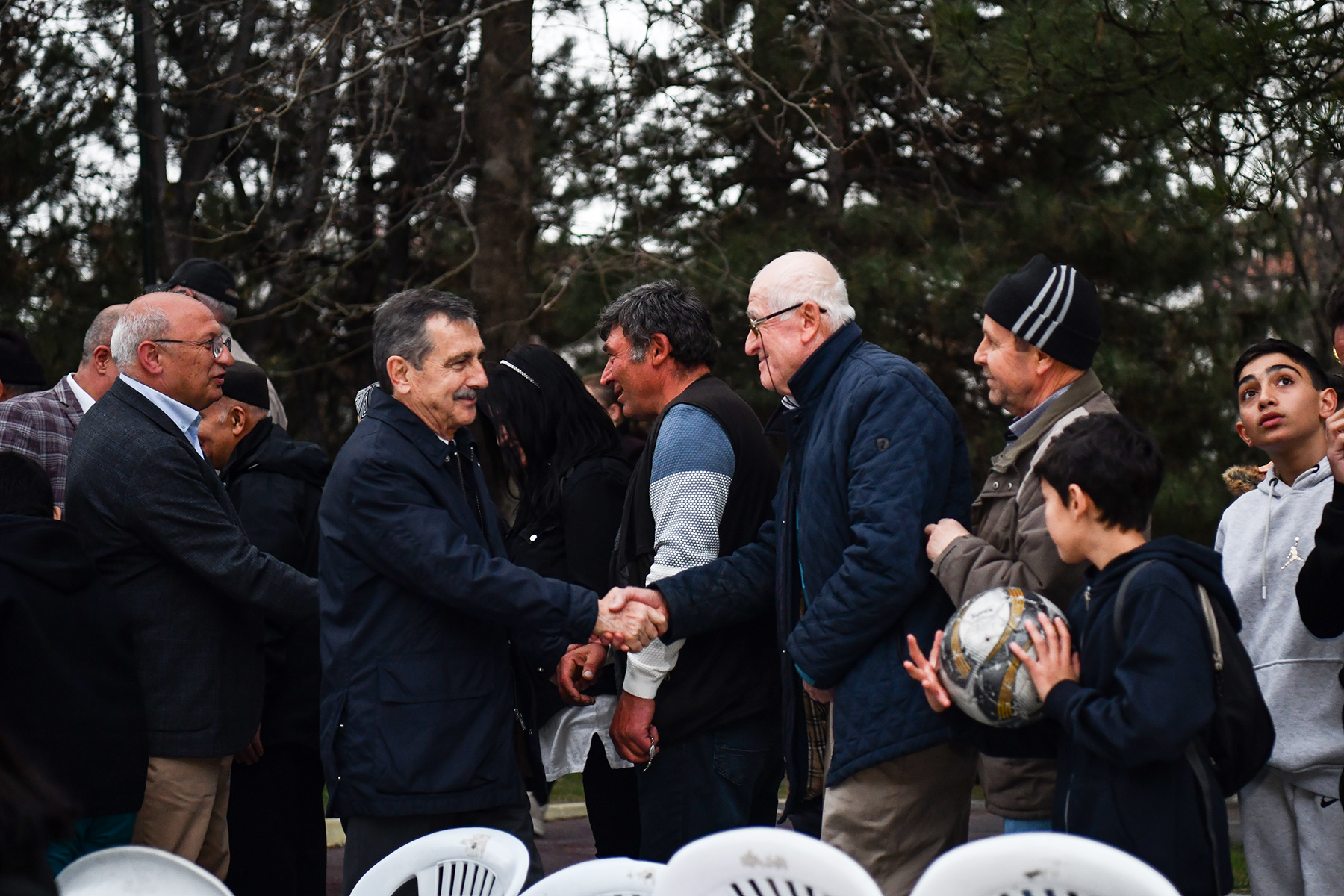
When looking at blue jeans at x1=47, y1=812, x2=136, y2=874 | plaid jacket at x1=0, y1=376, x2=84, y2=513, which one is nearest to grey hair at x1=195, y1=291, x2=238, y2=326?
plaid jacket at x1=0, y1=376, x2=84, y2=513

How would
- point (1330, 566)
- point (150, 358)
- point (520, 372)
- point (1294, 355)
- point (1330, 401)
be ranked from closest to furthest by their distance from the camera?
point (1330, 566) < point (1330, 401) < point (1294, 355) < point (150, 358) < point (520, 372)

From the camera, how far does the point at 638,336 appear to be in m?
4.13

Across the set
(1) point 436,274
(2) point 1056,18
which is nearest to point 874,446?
(2) point 1056,18

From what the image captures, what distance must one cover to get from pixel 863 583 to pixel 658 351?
1.19m

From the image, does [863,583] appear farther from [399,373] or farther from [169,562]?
[169,562]

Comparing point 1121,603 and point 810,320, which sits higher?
point 810,320

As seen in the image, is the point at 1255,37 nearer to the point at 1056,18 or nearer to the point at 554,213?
the point at 1056,18

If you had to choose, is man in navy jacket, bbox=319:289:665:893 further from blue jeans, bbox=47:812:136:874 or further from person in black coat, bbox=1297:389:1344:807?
person in black coat, bbox=1297:389:1344:807

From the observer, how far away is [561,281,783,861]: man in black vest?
379 centimetres

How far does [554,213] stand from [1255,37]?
6712 millimetres

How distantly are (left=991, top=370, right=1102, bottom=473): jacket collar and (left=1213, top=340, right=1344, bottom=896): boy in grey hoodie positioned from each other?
0.70m

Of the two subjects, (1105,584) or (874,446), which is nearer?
(1105,584)

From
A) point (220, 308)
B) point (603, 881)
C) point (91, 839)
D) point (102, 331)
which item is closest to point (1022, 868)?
point (603, 881)

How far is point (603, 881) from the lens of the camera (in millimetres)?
2652
